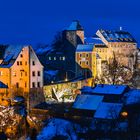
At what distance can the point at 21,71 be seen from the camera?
51719 millimetres

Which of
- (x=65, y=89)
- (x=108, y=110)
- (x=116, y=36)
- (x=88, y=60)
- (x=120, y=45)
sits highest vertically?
(x=116, y=36)

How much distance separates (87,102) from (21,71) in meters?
8.24

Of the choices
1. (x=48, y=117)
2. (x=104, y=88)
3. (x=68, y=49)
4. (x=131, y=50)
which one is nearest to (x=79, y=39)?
(x=68, y=49)

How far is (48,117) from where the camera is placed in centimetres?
4753

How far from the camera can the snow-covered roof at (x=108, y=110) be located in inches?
1730

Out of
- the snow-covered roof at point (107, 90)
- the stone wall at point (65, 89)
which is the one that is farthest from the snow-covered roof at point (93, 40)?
the snow-covered roof at point (107, 90)

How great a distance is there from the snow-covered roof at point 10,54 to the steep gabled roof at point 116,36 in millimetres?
32226

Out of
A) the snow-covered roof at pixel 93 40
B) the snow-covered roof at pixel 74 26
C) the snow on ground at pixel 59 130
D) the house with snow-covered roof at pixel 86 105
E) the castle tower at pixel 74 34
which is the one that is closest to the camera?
the snow on ground at pixel 59 130

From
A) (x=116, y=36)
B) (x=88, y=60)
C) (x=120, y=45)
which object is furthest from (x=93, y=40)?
(x=88, y=60)

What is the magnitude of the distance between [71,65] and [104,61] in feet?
26.0

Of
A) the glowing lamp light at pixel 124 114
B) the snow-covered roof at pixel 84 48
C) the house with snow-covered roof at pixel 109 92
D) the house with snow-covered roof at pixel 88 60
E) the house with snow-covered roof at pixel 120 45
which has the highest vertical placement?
the house with snow-covered roof at pixel 120 45

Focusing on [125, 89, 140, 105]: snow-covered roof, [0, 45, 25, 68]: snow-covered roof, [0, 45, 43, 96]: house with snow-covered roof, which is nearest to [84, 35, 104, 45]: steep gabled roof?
[0, 45, 25, 68]: snow-covered roof

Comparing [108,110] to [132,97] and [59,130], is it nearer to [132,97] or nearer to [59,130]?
[132,97]

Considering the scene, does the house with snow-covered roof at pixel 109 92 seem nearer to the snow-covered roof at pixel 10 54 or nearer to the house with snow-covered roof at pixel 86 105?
the house with snow-covered roof at pixel 86 105
